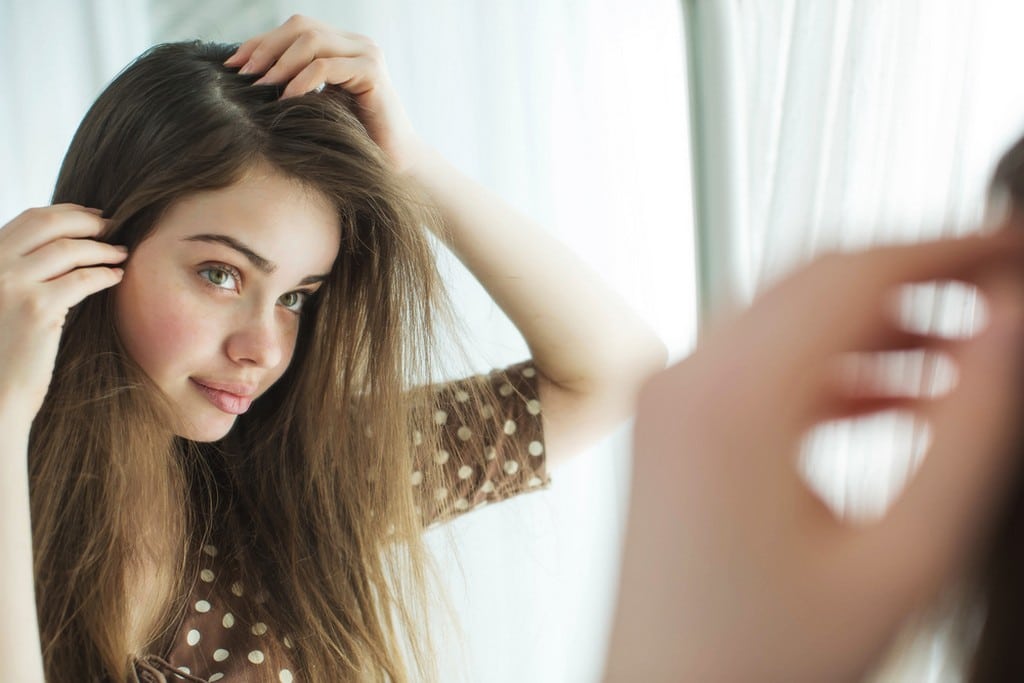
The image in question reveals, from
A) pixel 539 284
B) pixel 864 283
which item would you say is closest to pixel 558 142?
pixel 539 284

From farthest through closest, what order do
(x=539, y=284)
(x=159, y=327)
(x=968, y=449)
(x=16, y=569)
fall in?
(x=539, y=284) < (x=159, y=327) < (x=16, y=569) < (x=968, y=449)

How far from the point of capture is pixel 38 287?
2.24ft

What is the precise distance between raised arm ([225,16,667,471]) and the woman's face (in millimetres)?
116

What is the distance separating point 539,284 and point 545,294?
11 millimetres

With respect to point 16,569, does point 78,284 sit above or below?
above

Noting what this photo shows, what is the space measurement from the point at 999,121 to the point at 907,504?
0.73 m

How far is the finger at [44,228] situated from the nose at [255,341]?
133 millimetres

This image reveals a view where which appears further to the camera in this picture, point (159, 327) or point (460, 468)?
point (460, 468)

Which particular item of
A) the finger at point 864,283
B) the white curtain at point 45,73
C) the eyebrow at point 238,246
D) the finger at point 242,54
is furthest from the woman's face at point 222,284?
the finger at point 864,283

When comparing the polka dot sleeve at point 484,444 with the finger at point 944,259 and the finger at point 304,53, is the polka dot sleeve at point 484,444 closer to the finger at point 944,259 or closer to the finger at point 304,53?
the finger at point 304,53

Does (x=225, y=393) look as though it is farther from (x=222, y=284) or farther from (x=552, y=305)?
(x=552, y=305)

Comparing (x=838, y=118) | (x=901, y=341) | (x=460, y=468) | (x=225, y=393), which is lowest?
(x=460, y=468)

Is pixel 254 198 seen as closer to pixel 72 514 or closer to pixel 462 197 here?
pixel 462 197

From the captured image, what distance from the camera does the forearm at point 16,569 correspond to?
632 mm
